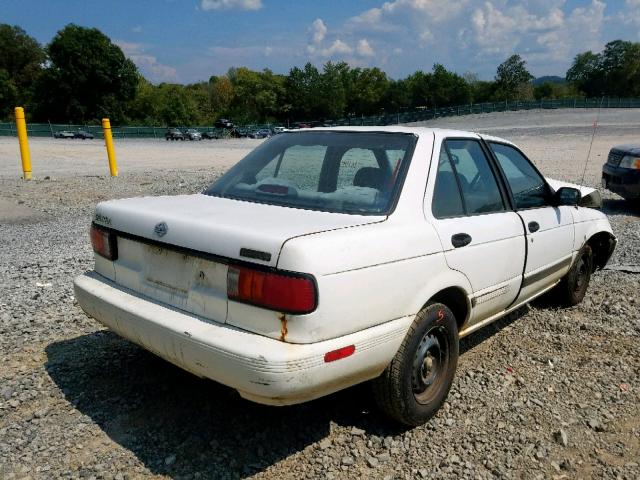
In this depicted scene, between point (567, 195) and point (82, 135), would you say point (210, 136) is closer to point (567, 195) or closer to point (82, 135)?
point (82, 135)

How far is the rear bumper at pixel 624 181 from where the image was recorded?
898cm

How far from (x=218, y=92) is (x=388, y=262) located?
385ft

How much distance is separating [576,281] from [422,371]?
2600 millimetres

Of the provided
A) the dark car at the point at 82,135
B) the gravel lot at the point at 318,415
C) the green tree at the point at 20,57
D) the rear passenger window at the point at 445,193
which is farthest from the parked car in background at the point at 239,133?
the rear passenger window at the point at 445,193

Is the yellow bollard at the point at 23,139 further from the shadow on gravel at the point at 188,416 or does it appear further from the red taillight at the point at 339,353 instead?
the red taillight at the point at 339,353

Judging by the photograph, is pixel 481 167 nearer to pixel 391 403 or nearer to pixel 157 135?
pixel 391 403

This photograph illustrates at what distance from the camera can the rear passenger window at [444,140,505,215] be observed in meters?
3.45

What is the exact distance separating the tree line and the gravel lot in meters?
82.2

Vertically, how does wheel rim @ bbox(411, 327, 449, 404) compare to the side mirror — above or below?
below

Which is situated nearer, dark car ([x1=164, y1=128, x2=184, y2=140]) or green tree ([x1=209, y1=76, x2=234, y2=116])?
dark car ([x1=164, y1=128, x2=184, y2=140])

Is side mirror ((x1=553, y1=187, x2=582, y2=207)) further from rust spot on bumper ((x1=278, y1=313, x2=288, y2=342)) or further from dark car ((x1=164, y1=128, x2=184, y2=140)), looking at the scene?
dark car ((x1=164, y1=128, x2=184, y2=140))

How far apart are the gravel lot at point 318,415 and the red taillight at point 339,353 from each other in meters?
0.67

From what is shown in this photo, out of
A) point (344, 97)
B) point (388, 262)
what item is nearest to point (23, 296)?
point (388, 262)

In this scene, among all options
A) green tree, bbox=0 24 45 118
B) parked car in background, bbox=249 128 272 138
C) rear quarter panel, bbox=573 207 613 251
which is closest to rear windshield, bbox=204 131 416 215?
rear quarter panel, bbox=573 207 613 251
